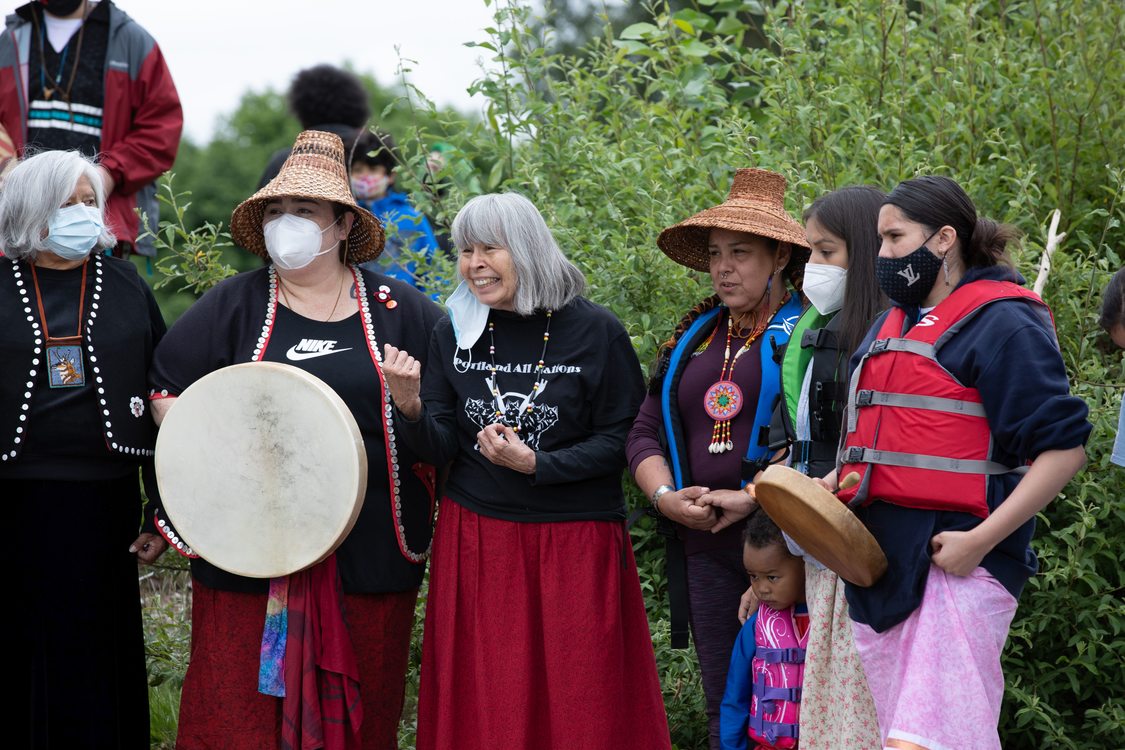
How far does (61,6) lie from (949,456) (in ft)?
14.1

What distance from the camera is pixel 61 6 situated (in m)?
5.66

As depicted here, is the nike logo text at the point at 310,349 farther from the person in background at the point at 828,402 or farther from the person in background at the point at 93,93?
the person in background at the point at 93,93

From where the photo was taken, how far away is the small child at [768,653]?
390 cm

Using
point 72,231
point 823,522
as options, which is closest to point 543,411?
point 823,522

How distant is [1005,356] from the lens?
3211 millimetres

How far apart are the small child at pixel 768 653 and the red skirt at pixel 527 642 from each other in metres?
0.38

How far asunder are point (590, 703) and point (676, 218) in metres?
2.19

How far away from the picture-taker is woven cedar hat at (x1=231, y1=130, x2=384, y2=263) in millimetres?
4395

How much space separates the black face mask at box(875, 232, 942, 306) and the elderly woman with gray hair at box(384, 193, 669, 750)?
1128 mm

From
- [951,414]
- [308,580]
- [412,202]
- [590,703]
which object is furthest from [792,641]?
[412,202]

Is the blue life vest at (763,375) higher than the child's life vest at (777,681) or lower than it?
higher

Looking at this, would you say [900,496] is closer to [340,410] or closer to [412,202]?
[340,410]

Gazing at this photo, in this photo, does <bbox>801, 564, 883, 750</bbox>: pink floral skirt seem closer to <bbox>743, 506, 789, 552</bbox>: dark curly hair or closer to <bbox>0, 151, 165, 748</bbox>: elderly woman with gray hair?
<bbox>743, 506, 789, 552</bbox>: dark curly hair

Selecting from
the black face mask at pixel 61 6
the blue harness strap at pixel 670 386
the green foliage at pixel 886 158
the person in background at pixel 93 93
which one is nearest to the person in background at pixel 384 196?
the green foliage at pixel 886 158
